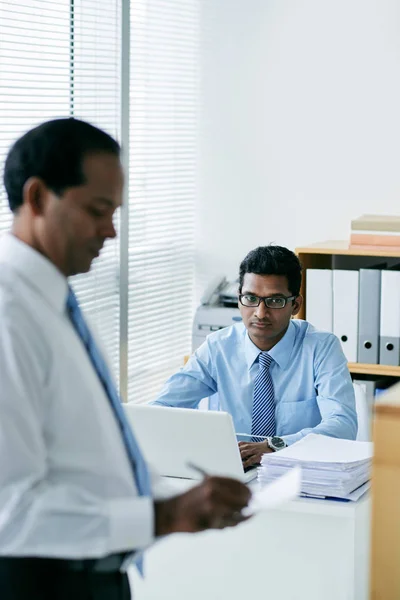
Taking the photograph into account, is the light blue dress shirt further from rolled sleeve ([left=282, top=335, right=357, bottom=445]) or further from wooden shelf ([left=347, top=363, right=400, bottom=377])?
wooden shelf ([left=347, top=363, right=400, bottom=377])

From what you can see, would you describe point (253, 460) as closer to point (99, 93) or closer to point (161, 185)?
point (99, 93)

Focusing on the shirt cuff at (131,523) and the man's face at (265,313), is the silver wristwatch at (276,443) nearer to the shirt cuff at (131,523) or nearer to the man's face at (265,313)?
the man's face at (265,313)

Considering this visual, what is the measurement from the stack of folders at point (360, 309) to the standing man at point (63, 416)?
8.17 feet

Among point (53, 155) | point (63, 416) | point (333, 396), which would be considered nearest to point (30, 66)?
point (333, 396)

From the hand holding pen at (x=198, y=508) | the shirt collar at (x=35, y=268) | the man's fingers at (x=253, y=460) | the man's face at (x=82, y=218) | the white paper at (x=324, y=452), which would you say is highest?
the man's face at (x=82, y=218)

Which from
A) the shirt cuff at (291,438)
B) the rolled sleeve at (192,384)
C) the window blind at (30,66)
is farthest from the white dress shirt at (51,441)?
the window blind at (30,66)

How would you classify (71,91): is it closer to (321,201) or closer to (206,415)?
(321,201)

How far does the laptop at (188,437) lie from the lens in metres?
2.11

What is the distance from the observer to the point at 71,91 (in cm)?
373

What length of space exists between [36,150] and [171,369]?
11.4 ft

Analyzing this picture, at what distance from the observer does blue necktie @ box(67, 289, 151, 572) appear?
127cm

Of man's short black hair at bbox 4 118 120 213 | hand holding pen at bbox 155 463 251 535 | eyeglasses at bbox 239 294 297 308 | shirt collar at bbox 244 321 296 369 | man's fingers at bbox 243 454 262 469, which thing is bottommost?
man's fingers at bbox 243 454 262 469

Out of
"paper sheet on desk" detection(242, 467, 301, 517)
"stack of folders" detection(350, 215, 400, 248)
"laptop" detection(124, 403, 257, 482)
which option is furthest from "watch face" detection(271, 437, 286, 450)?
"stack of folders" detection(350, 215, 400, 248)

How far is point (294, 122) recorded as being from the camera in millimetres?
4348
